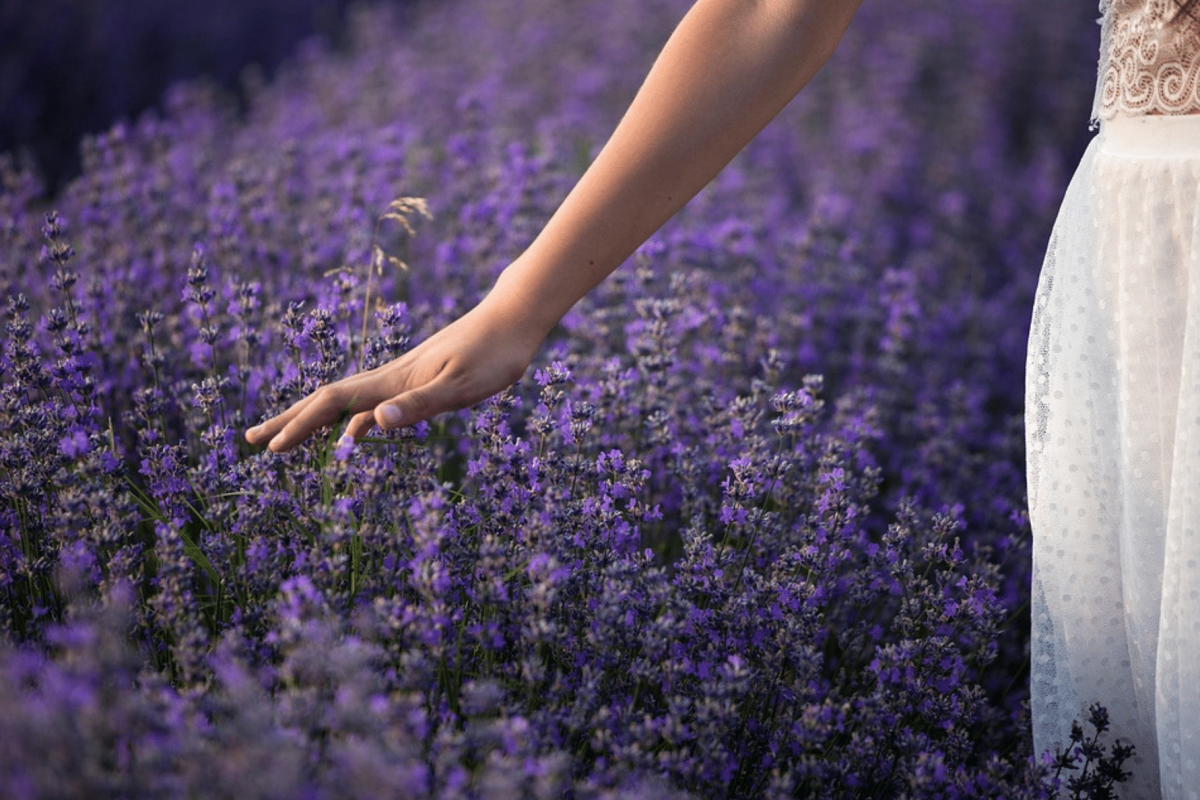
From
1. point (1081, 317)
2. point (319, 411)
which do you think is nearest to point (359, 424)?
point (319, 411)

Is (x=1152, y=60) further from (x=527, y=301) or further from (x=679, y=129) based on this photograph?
(x=527, y=301)

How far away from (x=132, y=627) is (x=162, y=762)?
48cm

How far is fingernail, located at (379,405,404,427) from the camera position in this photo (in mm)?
1382

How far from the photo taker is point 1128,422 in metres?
1.48

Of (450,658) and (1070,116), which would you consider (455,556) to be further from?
(1070,116)

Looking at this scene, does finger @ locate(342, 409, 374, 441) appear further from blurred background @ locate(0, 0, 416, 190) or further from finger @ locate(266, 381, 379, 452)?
blurred background @ locate(0, 0, 416, 190)

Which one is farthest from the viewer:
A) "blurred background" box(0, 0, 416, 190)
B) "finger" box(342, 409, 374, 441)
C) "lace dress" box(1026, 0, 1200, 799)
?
"blurred background" box(0, 0, 416, 190)

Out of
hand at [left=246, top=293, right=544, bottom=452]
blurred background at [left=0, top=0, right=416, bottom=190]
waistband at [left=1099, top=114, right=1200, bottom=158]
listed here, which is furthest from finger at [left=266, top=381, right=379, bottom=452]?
blurred background at [left=0, top=0, right=416, bottom=190]

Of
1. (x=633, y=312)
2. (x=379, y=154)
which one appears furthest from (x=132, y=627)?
(x=379, y=154)

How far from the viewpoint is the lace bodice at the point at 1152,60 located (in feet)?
4.65

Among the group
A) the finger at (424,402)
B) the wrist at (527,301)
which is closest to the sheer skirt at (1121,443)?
the wrist at (527,301)

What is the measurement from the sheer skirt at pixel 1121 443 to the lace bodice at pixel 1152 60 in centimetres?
3

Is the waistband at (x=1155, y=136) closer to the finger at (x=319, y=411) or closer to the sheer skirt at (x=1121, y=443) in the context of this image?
the sheer skirt at (x=1121, y=443)

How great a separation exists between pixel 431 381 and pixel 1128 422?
1.02 meters
